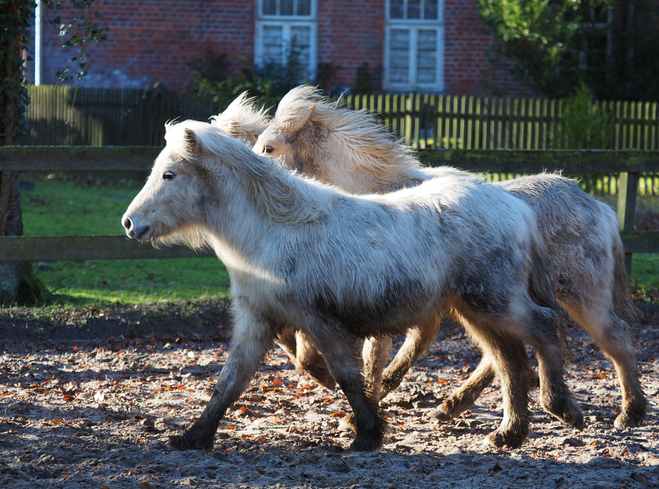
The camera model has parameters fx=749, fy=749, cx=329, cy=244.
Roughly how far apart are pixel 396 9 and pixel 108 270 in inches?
423

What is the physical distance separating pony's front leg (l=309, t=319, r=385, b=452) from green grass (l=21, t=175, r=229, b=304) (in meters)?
3.95

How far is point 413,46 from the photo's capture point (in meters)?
17.4

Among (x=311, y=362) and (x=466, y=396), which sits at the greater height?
(x=311, y=362)

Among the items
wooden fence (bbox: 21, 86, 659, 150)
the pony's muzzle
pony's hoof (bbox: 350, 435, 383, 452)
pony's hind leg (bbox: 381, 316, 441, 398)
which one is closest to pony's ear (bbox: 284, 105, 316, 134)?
pony's hind leg (bbox: 381, 316, 441, 398)

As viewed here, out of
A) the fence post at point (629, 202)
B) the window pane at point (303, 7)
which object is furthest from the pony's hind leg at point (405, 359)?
the window pane at point (303, 7)

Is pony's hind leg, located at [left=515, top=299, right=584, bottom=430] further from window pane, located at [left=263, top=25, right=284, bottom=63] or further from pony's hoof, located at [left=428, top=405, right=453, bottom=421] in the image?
window pane, located at [left=263, top=25, right=284, bottom=63]

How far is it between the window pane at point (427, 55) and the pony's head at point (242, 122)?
1208cm

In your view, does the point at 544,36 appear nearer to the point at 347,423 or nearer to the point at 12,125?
the point at 12,125

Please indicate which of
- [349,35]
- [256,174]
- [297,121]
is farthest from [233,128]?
[349,35]

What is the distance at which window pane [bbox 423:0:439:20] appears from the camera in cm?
1736

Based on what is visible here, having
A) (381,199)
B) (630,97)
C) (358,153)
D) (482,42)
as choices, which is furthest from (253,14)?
(381,199)

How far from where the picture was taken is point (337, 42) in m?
17.0

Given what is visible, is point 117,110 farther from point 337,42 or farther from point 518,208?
point 518,208

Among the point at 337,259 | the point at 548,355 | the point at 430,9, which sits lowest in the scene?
the point at 548,355
